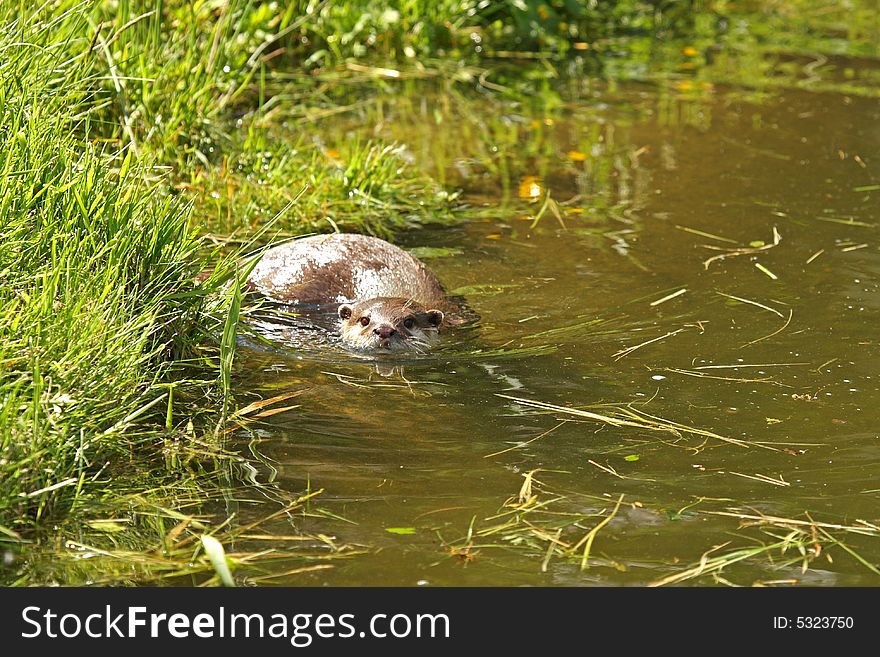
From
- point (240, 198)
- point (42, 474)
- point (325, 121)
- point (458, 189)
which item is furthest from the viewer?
point (325, 121)

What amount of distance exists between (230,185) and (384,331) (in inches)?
58.7

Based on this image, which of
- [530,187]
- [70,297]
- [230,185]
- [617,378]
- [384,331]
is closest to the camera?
[70,297]

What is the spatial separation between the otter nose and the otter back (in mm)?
465

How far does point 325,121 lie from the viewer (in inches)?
300

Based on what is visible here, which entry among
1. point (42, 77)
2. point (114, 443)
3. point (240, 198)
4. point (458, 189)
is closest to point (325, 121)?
point (458, 189)

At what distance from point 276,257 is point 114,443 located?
6.60 feet

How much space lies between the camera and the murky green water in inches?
135

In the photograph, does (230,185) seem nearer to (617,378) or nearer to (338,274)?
(338,274)

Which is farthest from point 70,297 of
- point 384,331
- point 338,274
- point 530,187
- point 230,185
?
point 530,187

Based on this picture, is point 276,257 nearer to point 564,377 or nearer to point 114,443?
point 564,377

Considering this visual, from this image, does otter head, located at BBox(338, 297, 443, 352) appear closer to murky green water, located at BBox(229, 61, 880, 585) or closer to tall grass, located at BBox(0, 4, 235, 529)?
murky green water, located at BBox(229, 61, 880, 585)

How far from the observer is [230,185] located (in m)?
6.09

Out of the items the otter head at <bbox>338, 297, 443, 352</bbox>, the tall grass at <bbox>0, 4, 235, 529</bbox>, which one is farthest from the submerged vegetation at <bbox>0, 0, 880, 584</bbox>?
the otter head at <bbox>338, 297, 443, 352</bbox>
